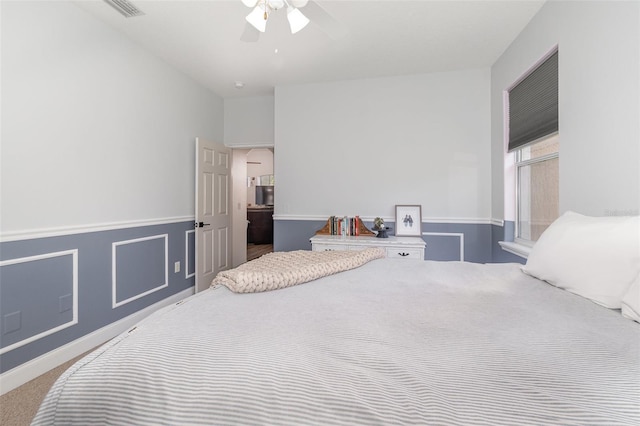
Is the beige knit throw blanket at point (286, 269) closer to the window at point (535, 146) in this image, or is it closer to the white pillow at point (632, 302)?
the white pillow at point (632, 302)

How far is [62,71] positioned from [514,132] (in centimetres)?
392

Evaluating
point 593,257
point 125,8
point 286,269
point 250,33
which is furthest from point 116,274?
point 593,257

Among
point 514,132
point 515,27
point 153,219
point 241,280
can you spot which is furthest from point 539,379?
point 153,219

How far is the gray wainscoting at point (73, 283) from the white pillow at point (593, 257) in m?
3.06

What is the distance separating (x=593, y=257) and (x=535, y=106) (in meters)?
1.86

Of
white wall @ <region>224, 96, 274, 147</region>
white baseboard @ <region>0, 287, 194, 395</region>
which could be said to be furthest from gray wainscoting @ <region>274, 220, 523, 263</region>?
white baseboard @ <region>0, 287, 194, 395</region>

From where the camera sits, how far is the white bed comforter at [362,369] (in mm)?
572

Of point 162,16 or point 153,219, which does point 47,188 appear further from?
point 162,16

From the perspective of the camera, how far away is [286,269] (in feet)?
4.61

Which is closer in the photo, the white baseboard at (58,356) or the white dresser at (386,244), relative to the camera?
the white baseboard at (58,356)

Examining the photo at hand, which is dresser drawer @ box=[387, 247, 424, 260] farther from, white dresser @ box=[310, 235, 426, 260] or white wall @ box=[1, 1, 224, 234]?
white wall @ box=[1, 1, 224, 234]

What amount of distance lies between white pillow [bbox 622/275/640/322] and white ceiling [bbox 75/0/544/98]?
6.40 feet

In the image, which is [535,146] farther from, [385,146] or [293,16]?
[293,16]

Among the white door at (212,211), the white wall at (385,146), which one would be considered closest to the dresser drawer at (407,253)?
the white wall at (385,146)
